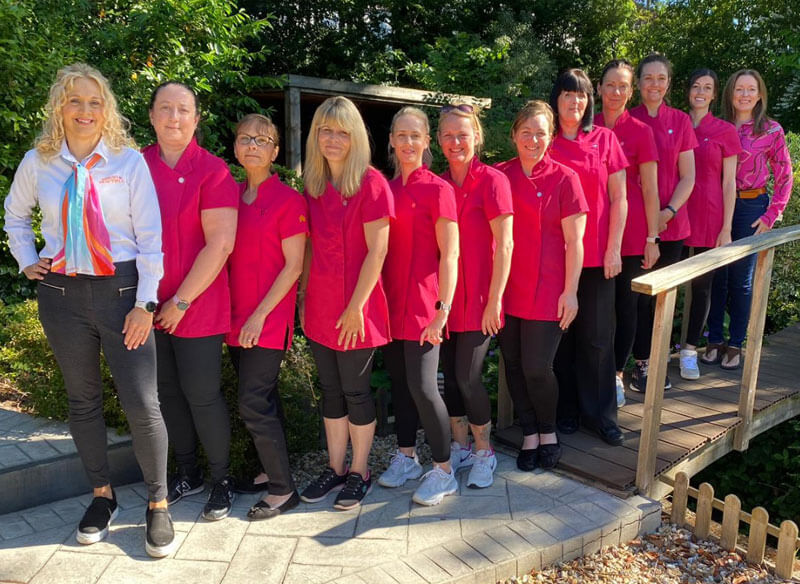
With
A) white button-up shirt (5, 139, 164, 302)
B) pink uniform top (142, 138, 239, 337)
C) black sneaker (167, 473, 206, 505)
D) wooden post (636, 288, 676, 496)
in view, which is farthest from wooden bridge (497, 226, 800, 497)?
white button-up shirt (5, 139, 164, 302)

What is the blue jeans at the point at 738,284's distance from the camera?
4770 mm

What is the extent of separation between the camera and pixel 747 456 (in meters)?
5.59

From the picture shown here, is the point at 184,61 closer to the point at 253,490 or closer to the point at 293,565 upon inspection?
the point at 253,490

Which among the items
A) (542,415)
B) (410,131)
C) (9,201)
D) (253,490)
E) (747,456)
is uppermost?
(410,131)

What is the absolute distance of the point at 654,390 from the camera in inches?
136

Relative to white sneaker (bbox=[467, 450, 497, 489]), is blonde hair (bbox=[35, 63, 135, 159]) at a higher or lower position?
higher

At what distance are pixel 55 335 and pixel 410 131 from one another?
5.74 ft

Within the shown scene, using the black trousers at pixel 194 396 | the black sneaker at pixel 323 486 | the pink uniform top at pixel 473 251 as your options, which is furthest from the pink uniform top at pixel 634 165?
the black trousers at pixel 194 396

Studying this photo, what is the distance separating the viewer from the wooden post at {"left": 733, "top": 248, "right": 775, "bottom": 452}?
4066 mm

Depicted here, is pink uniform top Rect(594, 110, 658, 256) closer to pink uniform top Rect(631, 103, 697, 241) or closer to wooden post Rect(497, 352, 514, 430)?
pink uniform top Rect(631, 103, 697, 241)

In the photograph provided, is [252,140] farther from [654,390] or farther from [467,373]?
[654,390]

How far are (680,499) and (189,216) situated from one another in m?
2.80

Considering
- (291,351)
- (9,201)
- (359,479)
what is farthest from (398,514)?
(9,201)

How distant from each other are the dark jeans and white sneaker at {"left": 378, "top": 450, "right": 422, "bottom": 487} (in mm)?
1113
